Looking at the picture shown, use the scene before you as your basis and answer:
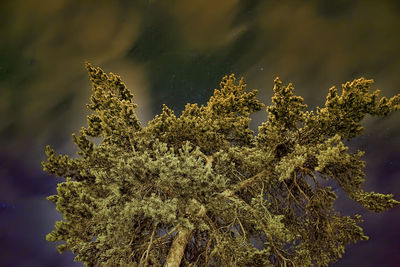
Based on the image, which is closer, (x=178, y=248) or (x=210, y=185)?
(x=210, y=185)

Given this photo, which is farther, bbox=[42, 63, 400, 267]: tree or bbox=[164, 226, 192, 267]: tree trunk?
bbox=[164, 226, 192, 267]: tree trunk

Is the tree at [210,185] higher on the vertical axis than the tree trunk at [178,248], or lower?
higher

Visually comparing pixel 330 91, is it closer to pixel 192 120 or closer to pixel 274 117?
pixel 274 117

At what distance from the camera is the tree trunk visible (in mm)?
6177

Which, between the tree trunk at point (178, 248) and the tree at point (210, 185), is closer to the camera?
the tree at point (210, 185)

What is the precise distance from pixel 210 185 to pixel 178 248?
113 inches

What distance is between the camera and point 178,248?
21.5ft

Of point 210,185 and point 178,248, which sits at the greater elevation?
point 210,185

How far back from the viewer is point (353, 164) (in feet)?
20.7

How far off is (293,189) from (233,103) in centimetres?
461

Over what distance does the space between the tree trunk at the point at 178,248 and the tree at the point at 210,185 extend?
0.11ft

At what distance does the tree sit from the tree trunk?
0.03m

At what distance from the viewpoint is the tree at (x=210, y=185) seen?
16.8 ft

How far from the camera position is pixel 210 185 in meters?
5.32
